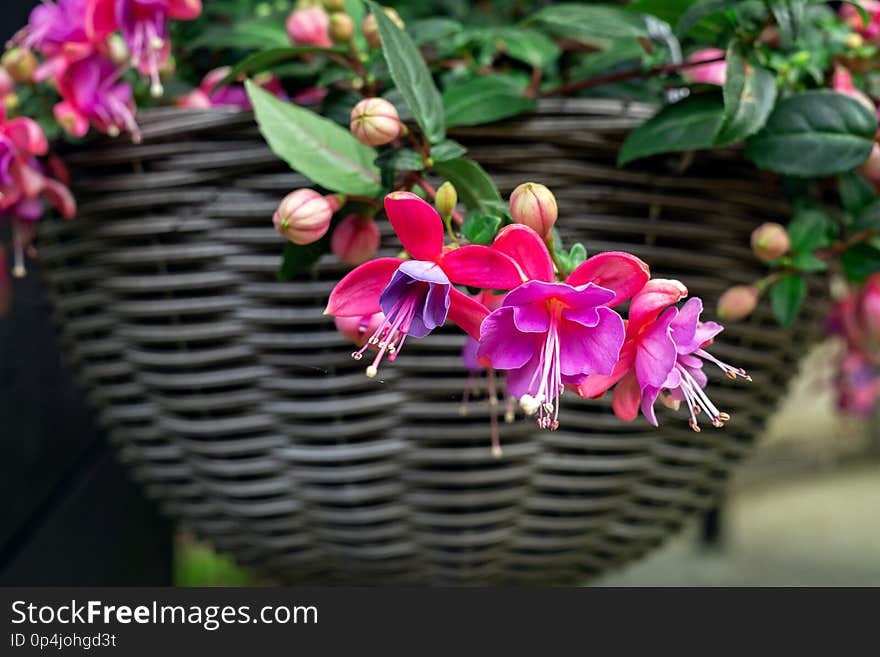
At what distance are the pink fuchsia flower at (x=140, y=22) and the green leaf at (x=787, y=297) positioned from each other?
0.37m

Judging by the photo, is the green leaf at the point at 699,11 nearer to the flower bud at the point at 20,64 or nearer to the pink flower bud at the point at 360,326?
the pink flower bud at the point at 360,326

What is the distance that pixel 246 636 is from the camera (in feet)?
1.36

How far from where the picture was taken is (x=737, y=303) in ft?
1.55

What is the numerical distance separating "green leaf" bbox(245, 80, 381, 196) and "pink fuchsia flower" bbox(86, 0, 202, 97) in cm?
11

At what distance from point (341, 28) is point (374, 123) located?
114 mm

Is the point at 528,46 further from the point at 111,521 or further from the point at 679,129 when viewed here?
the point at 111,521

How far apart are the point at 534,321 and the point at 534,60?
236mm

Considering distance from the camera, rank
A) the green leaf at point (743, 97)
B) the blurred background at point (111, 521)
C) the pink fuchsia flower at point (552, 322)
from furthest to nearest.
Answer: the blurred background at point (111, 521) → the green leaf at point (743, 97) → the pink fuchsia flower at point (552, 322)

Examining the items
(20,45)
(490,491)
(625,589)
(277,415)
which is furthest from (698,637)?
(20,45)

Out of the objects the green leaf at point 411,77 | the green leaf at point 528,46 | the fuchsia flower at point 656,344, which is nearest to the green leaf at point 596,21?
Answer: the green leaf at point 528,46

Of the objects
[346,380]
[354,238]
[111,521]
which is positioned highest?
[354,238]

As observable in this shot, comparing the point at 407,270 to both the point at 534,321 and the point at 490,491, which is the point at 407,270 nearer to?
the point at 534,321

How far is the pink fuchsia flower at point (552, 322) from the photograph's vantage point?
0.29m

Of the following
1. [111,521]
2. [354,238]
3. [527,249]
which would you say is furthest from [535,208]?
[111,521]
